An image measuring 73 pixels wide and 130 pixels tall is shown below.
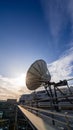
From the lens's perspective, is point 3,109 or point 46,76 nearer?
point 46,76

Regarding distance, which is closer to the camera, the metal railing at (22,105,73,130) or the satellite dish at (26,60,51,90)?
the metal railing at (22,105,73,130)

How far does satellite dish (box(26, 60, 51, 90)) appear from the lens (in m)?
13.5

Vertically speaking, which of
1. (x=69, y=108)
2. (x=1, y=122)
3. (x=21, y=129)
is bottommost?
(x=21, y=129)

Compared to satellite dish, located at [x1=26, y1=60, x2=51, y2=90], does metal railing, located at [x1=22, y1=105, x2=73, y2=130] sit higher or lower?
lower

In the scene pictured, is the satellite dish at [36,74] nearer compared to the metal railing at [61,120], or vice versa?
the metal railing at [61,120]

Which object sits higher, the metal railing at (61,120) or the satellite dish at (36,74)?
the satellite dish at (36,74)

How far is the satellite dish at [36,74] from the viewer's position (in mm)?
13466

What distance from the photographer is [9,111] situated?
112 feet

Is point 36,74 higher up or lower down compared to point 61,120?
higher up

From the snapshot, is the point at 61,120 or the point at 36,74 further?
the point at 36,74

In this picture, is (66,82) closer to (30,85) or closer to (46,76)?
(46,76)

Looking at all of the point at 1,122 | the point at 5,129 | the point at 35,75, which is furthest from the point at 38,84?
the point at 5,129

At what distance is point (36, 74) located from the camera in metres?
13.7

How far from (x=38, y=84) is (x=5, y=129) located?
15261 millimetres
